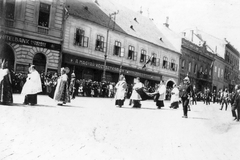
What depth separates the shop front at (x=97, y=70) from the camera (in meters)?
14.7

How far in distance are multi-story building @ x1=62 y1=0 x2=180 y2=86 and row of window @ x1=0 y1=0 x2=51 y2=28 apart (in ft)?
21.7

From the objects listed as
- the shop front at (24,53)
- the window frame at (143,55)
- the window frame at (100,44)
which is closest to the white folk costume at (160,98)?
the shop front at (24,53)

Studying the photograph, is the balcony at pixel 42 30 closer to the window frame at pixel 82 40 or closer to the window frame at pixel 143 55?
the window frame at pixel 82 40

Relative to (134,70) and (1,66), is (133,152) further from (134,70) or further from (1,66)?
(134,70)

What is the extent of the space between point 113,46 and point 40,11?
12602 millimetres

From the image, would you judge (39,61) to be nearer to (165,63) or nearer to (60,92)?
(60,92)

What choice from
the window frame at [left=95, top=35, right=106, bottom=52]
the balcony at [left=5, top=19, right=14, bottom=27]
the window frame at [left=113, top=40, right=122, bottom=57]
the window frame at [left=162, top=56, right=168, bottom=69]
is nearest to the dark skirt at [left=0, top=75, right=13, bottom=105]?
the balcony at [left=5, top=19, right=14, bottom=27]

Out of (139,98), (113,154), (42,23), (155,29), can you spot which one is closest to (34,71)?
(42,23)

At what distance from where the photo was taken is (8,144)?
462cm

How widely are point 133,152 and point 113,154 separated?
0.35 meters

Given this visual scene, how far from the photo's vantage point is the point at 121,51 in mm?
18969

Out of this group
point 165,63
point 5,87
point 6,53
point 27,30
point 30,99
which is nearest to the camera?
point 6,53

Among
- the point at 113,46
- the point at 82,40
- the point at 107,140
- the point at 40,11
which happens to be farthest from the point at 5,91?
the point at 113,46

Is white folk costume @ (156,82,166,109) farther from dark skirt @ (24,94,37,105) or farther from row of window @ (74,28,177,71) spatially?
row of window @ (74,28,177,71)
